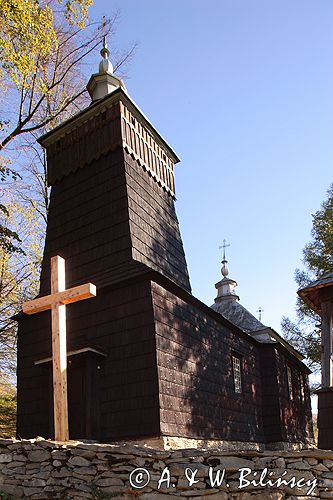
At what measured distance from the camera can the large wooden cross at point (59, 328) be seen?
7629 millimetres

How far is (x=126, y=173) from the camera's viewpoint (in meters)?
13.2

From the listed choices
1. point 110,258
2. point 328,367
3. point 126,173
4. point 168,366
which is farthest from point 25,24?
point 328,367

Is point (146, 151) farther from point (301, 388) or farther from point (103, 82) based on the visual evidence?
point (301, 388)

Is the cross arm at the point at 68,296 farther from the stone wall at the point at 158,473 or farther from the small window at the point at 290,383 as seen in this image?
the small window at the point at 290,383

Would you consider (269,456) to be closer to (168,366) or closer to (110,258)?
(168,366)

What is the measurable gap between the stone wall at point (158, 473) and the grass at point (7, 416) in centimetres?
1044

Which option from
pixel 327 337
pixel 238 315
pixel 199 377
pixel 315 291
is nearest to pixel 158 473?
pixel 199 377

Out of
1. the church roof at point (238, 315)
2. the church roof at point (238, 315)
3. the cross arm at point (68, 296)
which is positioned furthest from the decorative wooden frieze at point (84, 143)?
the church roof at point (238, 315)

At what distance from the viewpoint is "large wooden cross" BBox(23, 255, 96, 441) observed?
7.63m

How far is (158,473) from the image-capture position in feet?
20.5

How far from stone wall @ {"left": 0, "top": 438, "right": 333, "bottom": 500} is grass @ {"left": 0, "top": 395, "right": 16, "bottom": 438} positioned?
34.3 ft

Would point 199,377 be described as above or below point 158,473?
above

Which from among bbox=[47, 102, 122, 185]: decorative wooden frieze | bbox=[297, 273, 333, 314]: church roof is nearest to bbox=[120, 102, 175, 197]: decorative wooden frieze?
bbox=[47, 102, 122, 185]: decorative wooden frieze

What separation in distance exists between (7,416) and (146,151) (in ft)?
41.0
